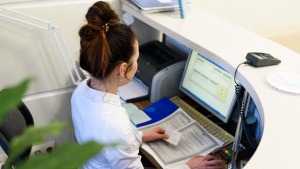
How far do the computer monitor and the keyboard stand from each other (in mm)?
49

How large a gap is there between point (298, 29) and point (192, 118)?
5.51 feet

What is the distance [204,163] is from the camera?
139 centimetres

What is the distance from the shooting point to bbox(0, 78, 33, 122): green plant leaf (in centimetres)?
31

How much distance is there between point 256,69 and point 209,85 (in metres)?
0.41

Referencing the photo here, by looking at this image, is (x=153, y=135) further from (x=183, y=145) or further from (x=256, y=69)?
(x=256, y=69)

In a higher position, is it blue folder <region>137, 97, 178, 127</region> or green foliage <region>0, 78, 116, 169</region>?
green foliage <region>0, 78, 116, 169</region>

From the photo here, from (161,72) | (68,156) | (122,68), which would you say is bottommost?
(161,72)

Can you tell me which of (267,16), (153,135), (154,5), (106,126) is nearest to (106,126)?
(106,126)

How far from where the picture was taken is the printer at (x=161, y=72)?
1.84 m

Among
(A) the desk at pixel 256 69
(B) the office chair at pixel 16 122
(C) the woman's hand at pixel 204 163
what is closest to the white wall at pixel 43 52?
(A) the desk at pixel 256 69

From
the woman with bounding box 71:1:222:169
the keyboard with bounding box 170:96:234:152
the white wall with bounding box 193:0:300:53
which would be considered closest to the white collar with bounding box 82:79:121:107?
the woman with bounding box 71:1:222:169

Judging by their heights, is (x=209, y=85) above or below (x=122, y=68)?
below

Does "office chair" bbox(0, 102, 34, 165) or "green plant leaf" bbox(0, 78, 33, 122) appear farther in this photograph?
"office chair" bbox(0, 102, 34, 165)

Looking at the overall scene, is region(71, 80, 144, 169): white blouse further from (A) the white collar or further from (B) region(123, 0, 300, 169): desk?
(B) region(123, 0, 300, 169): desk
